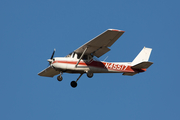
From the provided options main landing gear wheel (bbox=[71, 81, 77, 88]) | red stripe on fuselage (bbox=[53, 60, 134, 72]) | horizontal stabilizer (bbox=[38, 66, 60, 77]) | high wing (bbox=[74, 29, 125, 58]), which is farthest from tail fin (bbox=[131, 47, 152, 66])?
horizontal stabilizer (bbox=[38, 66, 60, 77])

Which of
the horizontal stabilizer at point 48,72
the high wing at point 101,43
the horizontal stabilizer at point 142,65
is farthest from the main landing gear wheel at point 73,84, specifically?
the horizontal stabilizer at point 142,65

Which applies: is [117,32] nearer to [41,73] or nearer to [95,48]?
[95,48]

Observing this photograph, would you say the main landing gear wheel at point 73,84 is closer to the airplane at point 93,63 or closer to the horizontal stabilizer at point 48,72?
the airplane at point 93,63

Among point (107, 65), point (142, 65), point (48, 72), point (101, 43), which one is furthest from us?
point (48, 72)

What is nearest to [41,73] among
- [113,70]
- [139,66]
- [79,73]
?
[79,73]

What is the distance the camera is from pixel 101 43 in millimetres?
22078

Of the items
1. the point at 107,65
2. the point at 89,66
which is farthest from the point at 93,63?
the point at 107,65

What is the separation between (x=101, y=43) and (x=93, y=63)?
1.85 m

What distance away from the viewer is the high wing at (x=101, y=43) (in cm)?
2069

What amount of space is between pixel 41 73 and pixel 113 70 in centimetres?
629

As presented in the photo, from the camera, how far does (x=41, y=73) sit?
1060 inches

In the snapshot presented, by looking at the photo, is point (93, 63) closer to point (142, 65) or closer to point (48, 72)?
point (142, 65)

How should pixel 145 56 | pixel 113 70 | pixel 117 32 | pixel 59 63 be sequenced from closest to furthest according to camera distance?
1. pixel 117 32
2. pixel 59 63
3. pixel 113 70
4. pixel 145 56

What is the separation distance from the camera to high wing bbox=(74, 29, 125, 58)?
2069 cm
